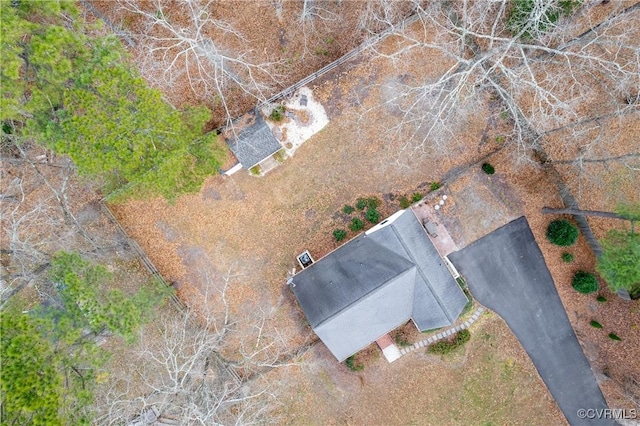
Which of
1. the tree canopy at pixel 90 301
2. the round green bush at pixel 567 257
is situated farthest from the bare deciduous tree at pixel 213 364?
the round green bush at pixel 567 257

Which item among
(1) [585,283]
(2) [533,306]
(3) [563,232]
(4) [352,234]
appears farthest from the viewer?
(2) [533,306]

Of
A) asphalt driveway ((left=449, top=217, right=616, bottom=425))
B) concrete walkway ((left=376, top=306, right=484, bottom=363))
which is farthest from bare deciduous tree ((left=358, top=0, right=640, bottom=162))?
concrete walkway ((left=376, top=306, right=484, bottom=363))

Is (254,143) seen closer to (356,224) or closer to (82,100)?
(356,224)

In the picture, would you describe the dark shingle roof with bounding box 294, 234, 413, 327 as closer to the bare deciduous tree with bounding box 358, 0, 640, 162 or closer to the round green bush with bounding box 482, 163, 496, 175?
the bare deciduous tree with bounding box 358, 0, 640, 162

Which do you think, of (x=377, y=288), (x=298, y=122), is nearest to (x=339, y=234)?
(x=377, y=288)

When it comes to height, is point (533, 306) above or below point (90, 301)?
below

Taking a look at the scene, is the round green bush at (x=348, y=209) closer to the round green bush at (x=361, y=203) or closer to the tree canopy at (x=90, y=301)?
the round green bush at (x=361, y=203)
